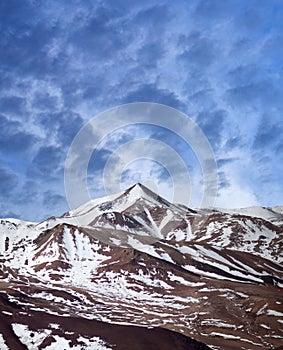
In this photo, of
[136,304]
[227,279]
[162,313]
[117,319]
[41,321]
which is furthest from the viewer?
[227,279]

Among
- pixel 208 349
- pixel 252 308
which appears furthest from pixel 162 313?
pixel 208 349

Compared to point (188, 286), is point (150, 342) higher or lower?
lower

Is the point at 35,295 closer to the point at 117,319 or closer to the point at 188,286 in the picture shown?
the point at 117,319

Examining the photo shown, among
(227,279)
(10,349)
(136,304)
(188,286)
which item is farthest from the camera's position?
(227,279)

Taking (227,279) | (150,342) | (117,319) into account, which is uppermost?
(227,279)

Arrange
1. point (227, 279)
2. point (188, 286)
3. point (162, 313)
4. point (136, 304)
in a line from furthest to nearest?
point (227, 279) → point (188, 286) → point (136, 304) → point (162, 313)

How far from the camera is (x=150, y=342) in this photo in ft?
301

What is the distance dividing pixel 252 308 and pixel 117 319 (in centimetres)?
4230

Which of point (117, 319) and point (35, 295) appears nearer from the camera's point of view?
point (117, 319)

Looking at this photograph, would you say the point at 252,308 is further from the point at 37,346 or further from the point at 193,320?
the point at 37,346

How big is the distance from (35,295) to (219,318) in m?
62.8

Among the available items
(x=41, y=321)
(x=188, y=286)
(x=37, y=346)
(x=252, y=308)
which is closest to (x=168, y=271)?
(x=188, y=286)

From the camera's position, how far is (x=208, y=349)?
9231 centimetres

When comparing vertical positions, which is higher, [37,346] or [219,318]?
[219,318]
